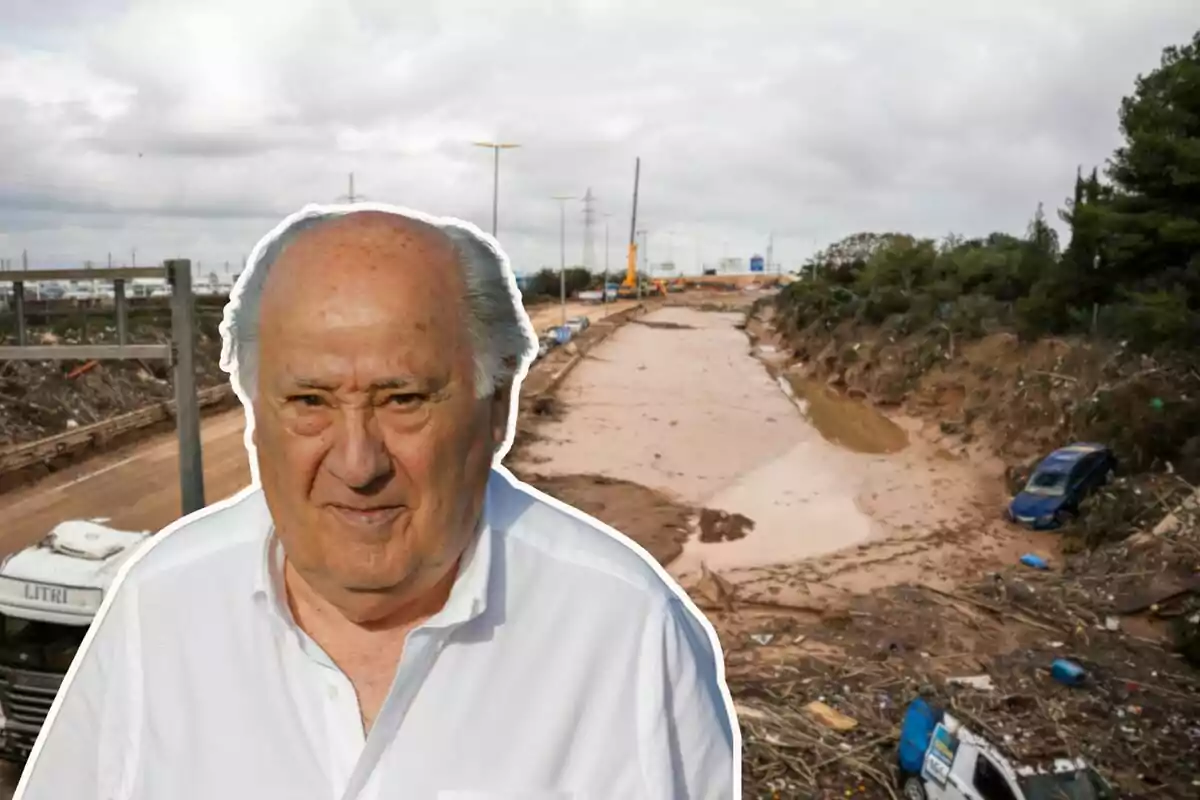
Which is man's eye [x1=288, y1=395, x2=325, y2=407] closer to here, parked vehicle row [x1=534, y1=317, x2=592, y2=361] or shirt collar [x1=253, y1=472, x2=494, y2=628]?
shirt collar [x1=253, y1=472, x2=494, y2=628]

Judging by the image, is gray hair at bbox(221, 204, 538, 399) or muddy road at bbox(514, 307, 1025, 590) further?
muddy road at bbox(514, 307, 1025, 590)

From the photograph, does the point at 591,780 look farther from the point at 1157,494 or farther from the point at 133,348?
the point at 1157,494

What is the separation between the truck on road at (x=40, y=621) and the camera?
172 inches

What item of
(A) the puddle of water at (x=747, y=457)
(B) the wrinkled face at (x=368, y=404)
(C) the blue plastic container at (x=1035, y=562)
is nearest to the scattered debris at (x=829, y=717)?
(A) the puddle of water at (x=747, y=457)

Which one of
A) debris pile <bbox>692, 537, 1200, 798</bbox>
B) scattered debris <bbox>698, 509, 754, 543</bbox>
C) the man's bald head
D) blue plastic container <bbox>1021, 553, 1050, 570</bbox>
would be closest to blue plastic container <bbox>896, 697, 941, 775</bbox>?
debris pile <bbox>692, 537, 1200, 798</bbox>

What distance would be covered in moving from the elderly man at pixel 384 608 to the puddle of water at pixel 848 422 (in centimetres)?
1729

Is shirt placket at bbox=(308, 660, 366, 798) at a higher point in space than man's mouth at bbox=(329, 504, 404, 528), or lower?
lower

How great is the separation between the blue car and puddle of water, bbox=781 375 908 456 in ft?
17.3

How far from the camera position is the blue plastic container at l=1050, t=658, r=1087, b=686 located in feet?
22.6

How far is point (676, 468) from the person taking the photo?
15.7 m

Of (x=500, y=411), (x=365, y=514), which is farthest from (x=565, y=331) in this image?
(x=365, y=514)

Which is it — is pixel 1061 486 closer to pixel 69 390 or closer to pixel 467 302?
pixel 467 302

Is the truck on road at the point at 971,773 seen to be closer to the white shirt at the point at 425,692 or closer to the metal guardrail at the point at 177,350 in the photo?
the metal guardrail at the point at 177,350

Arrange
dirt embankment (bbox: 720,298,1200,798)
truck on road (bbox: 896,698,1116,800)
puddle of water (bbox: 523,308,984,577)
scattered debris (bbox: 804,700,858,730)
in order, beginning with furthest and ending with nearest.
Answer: puddle of water (bbox: 523,308,984,577) < scattered debris (bbox: 804,700,858,730) < dirt embankment (bbox: 720,298,1200,798) < truck on road (bbox: 896,698,1116,800)
